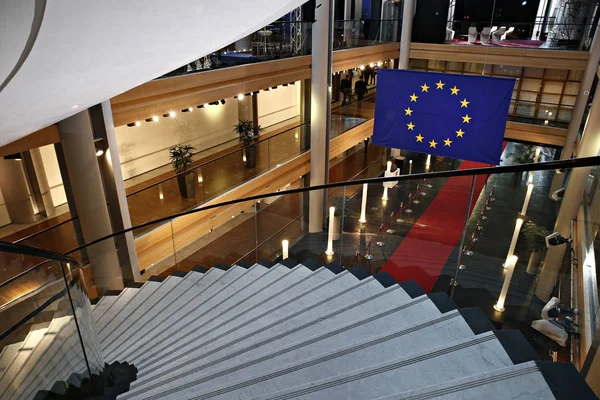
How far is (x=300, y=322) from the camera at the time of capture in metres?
3.12

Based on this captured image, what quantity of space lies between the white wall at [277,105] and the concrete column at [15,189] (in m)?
6.83

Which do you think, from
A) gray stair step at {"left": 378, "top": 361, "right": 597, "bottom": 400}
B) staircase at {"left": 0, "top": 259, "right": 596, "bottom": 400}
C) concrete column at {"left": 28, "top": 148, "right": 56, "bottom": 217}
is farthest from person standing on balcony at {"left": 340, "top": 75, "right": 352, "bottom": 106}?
gray stair step at {"left": 378, "top": 361, "right": 597, "bottom": 400}

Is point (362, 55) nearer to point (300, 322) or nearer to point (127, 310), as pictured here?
point (127, 310)

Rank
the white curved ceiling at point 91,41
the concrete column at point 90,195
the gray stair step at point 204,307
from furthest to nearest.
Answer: the concrete column at point 90,195
the gray stair step at point 204,307
the white curved ceiling at point 91,41

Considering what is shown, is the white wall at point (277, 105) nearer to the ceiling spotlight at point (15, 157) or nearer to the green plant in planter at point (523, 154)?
the ceiling spotlight at point (15, 157)

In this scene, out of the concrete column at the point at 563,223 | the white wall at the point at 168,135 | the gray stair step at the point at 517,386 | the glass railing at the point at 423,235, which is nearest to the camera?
the gray stair step at the point at 517,386

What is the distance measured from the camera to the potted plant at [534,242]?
3244mm

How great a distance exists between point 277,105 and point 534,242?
11.0m

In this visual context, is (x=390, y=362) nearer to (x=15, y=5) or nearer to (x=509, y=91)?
(x=15, y=5)

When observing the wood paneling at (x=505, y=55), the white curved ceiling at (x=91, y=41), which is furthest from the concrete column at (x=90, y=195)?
the wood paneling at (x=505, y=55)

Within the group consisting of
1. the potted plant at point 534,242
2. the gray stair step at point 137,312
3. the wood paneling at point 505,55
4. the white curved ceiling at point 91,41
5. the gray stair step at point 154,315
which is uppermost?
the white curved ceiling at point 91,41

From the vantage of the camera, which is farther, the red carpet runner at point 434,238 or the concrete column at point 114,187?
the concrete column at point 114,187

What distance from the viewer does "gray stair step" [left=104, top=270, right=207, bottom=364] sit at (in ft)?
13.3

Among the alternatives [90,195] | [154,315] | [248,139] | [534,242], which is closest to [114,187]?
[90,195]
